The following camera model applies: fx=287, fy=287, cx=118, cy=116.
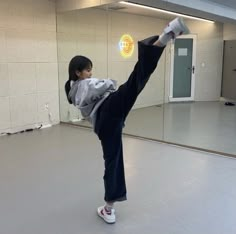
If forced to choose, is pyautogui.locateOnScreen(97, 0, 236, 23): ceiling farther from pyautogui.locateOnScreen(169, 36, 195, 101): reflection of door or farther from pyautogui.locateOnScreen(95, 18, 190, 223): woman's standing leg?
pyautogui.locateOnScreen(95, 18, 190, 223): woman's standing leg

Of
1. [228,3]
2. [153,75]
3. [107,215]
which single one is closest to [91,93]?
[107,215]

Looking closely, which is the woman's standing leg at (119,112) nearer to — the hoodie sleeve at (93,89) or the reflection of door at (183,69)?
the hoodie sleeve at (93,89)

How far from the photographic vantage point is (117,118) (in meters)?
2.18

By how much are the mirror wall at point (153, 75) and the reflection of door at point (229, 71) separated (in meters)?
0.19

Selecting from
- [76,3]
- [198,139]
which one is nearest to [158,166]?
[198,139]

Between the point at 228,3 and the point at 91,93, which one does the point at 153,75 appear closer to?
the point at 228,3

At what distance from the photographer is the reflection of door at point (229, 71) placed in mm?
6676

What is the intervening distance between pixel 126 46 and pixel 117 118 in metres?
4.63

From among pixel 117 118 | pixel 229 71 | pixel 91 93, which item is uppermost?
pixel 229 71

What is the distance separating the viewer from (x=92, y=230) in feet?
7.43

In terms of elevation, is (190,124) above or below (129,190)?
above

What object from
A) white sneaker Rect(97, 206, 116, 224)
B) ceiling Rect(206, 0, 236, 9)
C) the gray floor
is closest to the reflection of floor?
the gray floor

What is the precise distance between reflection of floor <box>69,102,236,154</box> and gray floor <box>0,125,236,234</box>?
480 mm

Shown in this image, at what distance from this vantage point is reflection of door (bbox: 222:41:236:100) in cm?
668
